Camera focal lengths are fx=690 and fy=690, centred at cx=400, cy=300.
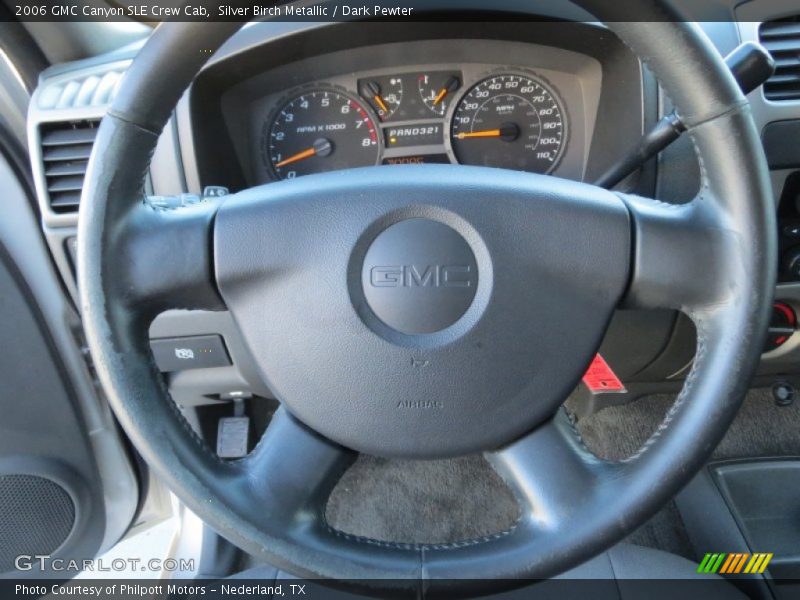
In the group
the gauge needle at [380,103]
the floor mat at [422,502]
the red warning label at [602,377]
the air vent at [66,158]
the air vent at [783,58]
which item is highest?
the air vent at [783,58]

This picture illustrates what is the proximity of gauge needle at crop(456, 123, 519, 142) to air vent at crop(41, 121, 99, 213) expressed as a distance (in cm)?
65

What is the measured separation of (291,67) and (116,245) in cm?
67

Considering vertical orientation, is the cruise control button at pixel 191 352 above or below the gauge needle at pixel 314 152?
below

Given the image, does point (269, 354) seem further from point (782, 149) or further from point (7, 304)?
point (782, 149)

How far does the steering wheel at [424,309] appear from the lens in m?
0.66

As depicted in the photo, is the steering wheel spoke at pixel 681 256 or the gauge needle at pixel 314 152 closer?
the steering wheel spoke at pixel 681 256

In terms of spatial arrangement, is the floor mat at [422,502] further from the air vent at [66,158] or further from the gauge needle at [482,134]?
the air vent at [66,158]

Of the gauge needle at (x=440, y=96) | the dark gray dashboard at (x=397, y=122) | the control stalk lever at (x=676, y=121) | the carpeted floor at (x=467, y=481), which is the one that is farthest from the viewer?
the carpeted floor at (x=467, y=481)

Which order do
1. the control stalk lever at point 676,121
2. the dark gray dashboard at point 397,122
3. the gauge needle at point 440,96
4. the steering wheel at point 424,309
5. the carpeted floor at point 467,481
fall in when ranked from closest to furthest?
the steering wheel at point 424,309, the control stalk lever at point 676,121, the dark gray dashboard at point 397,122, the gauge needle at point 440,96, the carpeted floor at point 467,481

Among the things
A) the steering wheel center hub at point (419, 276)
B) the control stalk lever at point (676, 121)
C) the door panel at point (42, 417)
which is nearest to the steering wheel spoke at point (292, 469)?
the steering wheel center hub at point (419, 276)

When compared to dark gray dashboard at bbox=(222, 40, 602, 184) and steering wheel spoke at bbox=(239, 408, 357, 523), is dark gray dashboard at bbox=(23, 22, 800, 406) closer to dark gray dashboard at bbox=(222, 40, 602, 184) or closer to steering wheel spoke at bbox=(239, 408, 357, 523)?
dark gray dashboard at bbox=(222, 40, 602, 184)

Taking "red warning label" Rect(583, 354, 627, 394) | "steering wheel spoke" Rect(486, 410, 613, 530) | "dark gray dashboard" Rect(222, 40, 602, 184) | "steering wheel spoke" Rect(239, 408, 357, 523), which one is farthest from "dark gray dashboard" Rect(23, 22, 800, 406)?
"steering wheel spoke" Rect(486, 410, 613, 530)

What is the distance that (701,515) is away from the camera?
1422mm

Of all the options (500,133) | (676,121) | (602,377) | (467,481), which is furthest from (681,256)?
(467,481)
